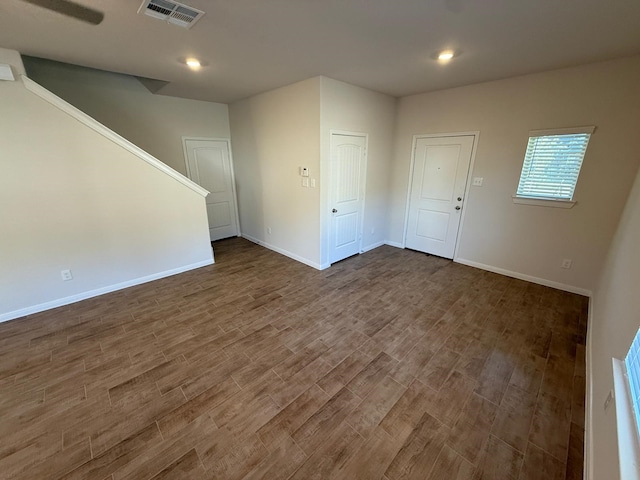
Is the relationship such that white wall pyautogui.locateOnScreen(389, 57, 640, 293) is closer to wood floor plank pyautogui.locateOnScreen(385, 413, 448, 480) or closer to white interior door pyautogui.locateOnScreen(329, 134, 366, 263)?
white interior door pyautogui.locateOnScreen(329, 134, 366, 263)

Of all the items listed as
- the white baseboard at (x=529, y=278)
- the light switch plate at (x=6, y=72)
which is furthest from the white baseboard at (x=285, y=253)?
the light switch plate at (x=6, y=72)

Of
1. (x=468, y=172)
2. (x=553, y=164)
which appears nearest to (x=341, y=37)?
(x=468, y=172)

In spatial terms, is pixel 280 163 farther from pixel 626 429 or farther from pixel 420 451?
pixel 626 429

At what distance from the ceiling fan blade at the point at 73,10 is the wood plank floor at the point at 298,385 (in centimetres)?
265

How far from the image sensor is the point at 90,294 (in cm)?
318

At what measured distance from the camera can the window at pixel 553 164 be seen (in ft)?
9.82

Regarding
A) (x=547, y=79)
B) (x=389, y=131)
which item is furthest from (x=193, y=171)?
(x=547, y=79)

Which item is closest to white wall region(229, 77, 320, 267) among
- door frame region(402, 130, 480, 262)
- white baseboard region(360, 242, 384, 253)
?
white baseboard region(360, 242, 384, 253)

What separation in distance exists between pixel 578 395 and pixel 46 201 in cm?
516

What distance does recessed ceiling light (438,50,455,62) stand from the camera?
8.14 feet

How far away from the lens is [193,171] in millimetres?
4914

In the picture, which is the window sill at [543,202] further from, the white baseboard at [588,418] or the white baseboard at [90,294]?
the white baseboard at [90,294]

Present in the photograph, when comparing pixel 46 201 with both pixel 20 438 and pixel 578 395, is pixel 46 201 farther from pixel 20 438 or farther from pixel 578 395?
pixel 578 395

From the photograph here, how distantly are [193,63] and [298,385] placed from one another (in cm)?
341
